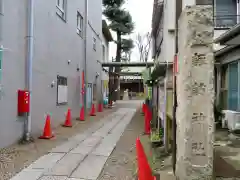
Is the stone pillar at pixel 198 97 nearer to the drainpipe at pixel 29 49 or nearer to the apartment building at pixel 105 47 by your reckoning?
the drainpipe at pixel 29 49

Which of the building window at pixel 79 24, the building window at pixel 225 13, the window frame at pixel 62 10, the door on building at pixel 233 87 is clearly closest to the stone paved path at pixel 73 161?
the door on building at pixel 233 87

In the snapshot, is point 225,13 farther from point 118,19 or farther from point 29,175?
point 118,19

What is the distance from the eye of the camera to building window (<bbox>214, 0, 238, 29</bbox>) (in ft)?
37.7

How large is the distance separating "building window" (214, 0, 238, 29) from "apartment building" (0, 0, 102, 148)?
655 centimetres

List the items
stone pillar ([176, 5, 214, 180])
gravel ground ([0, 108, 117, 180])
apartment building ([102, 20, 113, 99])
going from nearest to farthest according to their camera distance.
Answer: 1. stone pillar ([176, 5, 214, 180])
2. gravel ground ([0, 108, 117, 180])
3. apartment building ([102, 20, 113, 99])

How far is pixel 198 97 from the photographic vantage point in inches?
154

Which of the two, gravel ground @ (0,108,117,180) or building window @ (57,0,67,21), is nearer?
gravel ground @ (0,108,117,180)

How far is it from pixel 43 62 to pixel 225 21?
7567 millimetres

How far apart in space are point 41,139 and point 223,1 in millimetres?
9045

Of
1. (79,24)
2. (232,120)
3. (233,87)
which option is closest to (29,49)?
(232,120)

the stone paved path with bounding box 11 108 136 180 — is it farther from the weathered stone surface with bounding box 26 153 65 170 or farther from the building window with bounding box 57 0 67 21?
the building window with bounding box 57 0 67 21

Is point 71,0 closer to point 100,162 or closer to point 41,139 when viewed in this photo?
point 41,139

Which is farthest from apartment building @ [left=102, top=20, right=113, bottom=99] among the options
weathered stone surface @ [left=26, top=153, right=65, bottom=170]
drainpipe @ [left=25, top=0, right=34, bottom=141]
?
weathered stone surface @ [left=26, top=153, right=65, bottom=170]

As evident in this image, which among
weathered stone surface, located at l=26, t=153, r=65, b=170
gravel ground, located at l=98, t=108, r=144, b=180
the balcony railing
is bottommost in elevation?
gravel ground, located at l=98, t=108, r=144, b=180
